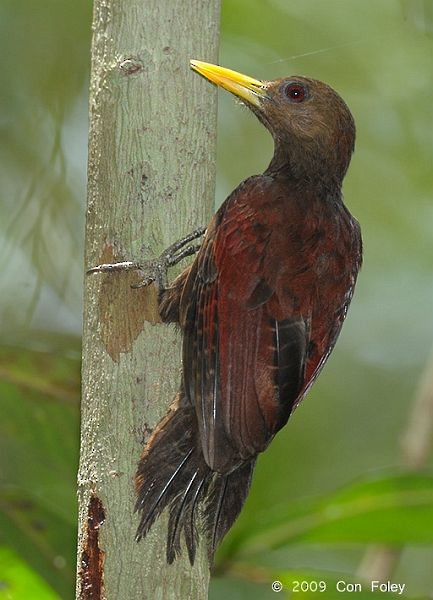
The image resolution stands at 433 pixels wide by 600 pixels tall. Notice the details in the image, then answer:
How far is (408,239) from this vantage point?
607 cm

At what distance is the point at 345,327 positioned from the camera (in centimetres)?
649

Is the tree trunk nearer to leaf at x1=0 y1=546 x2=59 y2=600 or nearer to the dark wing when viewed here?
the dark wing

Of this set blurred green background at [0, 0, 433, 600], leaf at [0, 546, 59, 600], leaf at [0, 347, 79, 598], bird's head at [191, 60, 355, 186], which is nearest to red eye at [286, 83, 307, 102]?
bird's head at [191, 60, 355, 186]

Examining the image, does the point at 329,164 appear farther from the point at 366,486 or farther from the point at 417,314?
the point at 417,314

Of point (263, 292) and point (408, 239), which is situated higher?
point (408, 239)

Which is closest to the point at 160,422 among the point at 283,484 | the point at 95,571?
the point at 95,571

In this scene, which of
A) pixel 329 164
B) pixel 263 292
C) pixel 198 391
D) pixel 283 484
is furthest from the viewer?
pixel 283 484

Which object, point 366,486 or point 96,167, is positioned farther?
point 366,486

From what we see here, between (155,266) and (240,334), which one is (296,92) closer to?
(240,334)

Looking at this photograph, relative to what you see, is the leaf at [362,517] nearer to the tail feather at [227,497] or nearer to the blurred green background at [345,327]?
the blurred green background at [345,327]

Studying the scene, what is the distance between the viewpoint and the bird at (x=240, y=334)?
2.58 meters

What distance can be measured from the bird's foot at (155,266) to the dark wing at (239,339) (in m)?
0.17

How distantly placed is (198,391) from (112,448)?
374mm

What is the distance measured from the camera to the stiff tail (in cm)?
241
